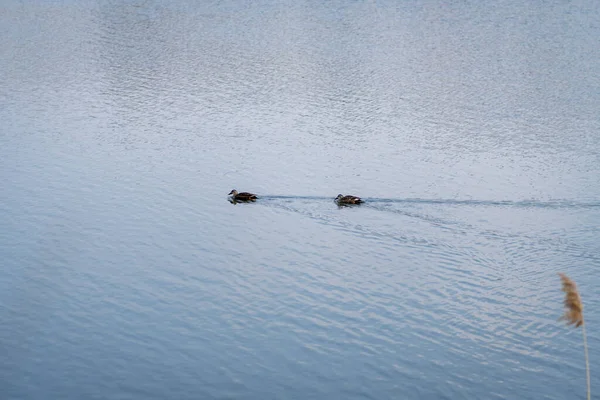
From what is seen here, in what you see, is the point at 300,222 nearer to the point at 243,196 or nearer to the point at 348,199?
the point at 348,199

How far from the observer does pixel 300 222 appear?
22.2m

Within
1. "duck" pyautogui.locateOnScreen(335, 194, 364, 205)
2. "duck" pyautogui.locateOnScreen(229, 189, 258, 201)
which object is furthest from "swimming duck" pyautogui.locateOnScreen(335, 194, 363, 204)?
"duck" pyautogui.locateOnScreen(229, 189, 258, 201)

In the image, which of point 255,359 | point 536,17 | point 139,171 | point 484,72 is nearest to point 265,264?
point 255,359

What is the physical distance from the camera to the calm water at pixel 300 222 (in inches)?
584

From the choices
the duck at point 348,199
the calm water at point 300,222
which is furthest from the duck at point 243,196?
the duck at point 348,199

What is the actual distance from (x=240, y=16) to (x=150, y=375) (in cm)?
4452

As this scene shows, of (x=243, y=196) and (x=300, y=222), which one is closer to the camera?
(x=300, y=222)

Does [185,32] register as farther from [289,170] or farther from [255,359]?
[255,359]

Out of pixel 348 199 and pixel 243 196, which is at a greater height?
pixel 348 199

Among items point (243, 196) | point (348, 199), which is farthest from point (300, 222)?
point (243, 196)

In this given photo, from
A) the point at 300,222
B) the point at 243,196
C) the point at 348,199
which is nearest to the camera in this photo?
the point at 300,222

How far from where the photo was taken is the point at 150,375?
47.4ft

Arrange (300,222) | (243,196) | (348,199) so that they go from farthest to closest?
1. (243,196)
2. (348,199)
3. (300,222)

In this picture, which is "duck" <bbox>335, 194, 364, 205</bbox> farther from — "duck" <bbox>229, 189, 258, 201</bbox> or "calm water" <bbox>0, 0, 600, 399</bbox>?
"duck" <bbox>229, 189, 258, 201</bbox>
